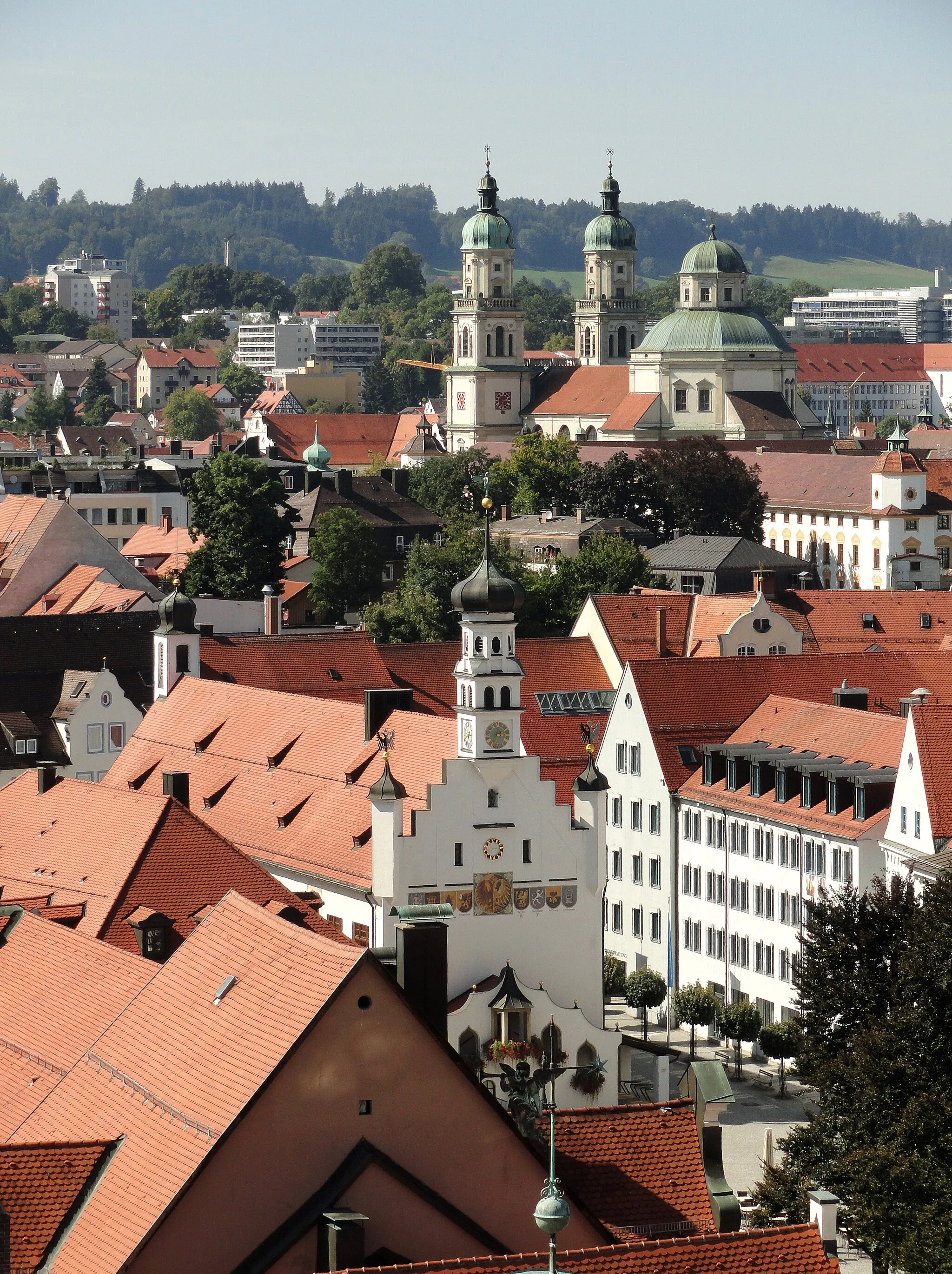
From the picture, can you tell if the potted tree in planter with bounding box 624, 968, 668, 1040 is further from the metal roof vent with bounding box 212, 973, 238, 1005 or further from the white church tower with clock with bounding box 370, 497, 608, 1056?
the metal roof vent with bounding box 212, 973, 238, 1005

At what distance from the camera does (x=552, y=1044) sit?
51594 mm

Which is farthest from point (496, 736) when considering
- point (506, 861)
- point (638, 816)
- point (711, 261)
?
point (711, 261)

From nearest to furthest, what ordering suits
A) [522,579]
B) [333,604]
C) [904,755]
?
[904,755] → [522,579] → [333,604]

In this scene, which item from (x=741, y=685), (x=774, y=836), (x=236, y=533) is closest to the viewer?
(x=774, y=836)

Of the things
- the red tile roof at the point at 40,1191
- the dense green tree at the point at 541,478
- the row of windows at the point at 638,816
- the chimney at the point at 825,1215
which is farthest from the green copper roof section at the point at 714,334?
the chimney at the point at 825,1215

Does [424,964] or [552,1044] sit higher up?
[424,964]

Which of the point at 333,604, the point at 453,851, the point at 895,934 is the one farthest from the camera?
the point at 333,604

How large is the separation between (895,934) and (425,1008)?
61.4 ft

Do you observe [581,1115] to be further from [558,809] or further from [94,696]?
[94,696]

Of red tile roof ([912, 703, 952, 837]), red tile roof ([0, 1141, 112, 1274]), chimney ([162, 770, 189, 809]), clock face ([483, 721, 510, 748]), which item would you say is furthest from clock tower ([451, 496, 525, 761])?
red tile roof ([0, 1141, 112, 1274])

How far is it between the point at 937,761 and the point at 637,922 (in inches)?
573

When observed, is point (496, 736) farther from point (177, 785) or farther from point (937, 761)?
point (937, 761)

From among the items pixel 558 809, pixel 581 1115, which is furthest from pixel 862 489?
pixel 581 1115

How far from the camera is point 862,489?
514 feet
